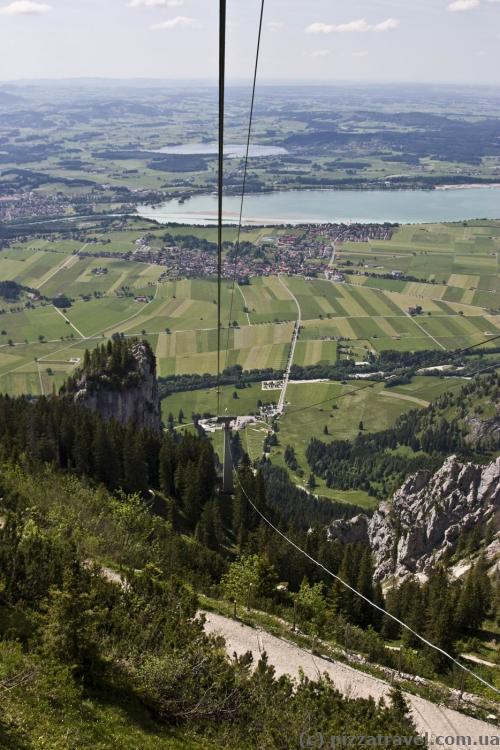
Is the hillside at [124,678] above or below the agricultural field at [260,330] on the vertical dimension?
above

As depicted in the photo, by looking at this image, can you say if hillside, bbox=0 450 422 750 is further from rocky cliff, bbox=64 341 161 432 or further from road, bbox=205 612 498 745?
rocky cliff, bbox=64 341 161 432

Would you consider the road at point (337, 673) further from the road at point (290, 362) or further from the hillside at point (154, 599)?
the road at point (290, 362)

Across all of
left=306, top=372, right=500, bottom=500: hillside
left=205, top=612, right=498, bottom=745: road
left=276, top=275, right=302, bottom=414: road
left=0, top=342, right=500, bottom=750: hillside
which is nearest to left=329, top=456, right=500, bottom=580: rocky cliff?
left=0, top=342, right=500, bottom=750: hillside

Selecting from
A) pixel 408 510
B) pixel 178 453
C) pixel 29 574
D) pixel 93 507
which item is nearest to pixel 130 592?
pixel 29 574

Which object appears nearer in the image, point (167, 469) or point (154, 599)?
point (154, 599)

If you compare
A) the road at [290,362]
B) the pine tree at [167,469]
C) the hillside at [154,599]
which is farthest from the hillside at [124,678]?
the road at [290,362]

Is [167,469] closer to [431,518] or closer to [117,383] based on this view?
[117,383]

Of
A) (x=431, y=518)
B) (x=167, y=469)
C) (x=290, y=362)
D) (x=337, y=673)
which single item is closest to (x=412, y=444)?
(x=290, y=362)
